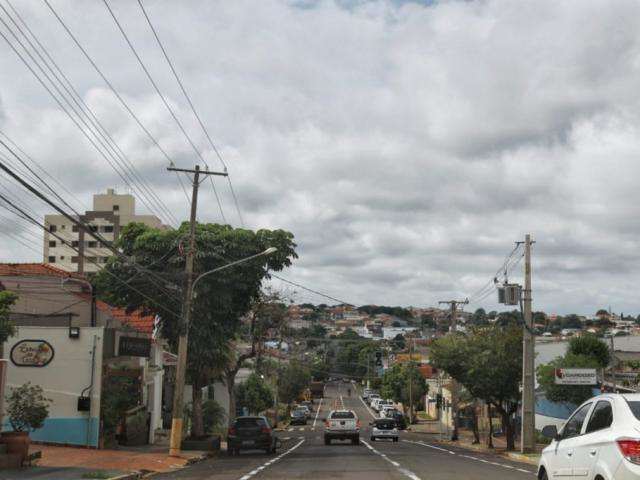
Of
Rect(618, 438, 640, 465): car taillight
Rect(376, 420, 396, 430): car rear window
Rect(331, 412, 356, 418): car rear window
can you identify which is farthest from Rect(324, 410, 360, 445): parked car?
Rect(618, 438, 640, 465): car taillight

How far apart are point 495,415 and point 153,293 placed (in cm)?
4448

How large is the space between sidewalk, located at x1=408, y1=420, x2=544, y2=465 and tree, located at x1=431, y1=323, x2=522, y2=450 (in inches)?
104

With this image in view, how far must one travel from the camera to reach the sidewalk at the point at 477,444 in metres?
33.3

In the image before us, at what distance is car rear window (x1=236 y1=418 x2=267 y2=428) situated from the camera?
3362 cm

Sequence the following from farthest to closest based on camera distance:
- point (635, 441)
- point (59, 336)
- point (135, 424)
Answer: point (135, 424), point (59, 336), point (635, 441)

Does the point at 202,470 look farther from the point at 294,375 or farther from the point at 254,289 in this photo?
the point at 294,375

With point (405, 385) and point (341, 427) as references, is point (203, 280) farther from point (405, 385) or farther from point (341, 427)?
point (405, 385)

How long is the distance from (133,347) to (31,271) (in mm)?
12234

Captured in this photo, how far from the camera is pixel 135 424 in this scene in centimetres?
3478

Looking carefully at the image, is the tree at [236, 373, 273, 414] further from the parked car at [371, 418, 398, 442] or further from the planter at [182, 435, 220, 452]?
the planter at [182, 435, 220, 452]

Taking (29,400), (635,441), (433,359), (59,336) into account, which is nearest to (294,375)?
(433,359)

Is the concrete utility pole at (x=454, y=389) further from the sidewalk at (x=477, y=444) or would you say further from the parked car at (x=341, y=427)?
the parked car at (x=341, y=427)

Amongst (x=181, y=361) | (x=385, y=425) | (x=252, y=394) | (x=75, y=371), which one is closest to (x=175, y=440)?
(x=181, y=361)

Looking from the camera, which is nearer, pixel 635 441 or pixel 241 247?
pixel 635 441
